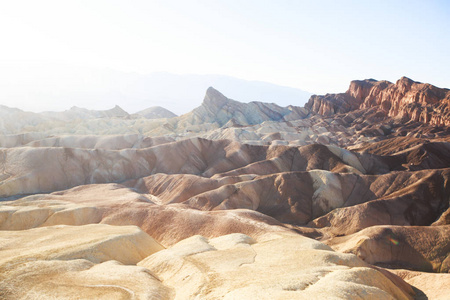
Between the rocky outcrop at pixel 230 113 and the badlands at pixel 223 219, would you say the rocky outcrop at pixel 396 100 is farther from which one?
the rocky outcrop at pixel 230 113

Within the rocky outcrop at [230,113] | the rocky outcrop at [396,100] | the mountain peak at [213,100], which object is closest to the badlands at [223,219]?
the rocky outcrop at [396,100]

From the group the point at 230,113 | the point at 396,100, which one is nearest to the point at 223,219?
the point at 230,113

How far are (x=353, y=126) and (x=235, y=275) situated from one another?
131478mm

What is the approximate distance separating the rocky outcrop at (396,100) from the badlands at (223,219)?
8.49 meters

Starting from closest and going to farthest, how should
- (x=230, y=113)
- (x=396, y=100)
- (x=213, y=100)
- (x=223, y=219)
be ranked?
1. (x=223, y=219)
2. (x=396, y=100)
3. (x=230, y=113)
4. (x=213, y=100)

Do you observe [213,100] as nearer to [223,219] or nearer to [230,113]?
[230,113]

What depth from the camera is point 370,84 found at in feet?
561

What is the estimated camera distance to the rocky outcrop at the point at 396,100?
417 ft

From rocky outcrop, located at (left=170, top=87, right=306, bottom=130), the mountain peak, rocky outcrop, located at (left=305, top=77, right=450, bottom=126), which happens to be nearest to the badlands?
rocky outcrop, located at (left=305, top=77, right=450, bottom=126)

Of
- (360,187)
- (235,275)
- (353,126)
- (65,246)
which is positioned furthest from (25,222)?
(353,126)

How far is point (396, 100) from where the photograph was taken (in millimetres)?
145875

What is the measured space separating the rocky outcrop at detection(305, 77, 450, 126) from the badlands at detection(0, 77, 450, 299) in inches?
334

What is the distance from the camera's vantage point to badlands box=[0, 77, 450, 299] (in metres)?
17.4

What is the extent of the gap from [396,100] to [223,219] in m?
137
